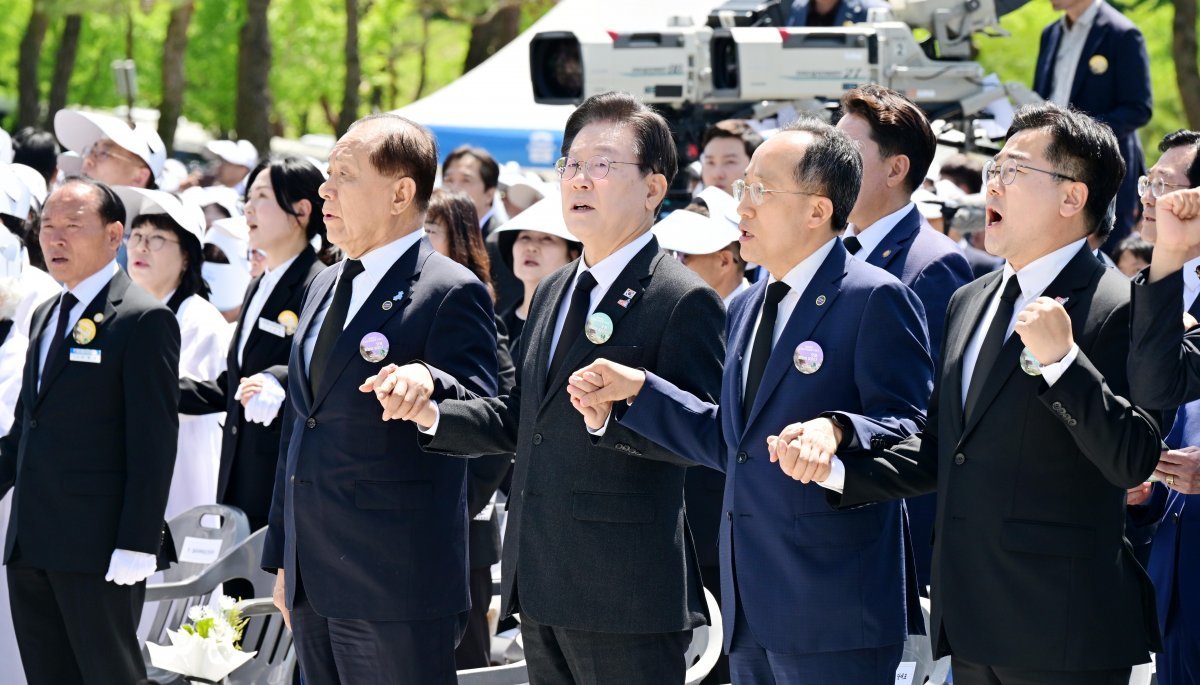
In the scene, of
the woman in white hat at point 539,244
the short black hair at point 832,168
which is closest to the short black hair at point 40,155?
the woman in white hat at point 539,244

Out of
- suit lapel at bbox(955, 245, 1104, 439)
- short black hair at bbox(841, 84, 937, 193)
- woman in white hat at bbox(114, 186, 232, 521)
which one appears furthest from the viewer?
woman in white hat at bbox(114, 186, 232, 521)

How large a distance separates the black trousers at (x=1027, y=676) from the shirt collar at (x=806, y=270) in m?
0.91

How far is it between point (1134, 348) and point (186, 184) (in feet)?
32.8

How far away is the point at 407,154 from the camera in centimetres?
414

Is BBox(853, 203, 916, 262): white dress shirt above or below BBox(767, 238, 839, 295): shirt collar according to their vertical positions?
below

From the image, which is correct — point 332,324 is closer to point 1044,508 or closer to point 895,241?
point 895,241

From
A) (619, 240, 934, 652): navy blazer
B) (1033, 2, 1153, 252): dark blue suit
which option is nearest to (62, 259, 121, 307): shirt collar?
(619, 240, 934, 652): navy blazer

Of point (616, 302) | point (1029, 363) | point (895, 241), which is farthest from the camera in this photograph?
point (895, 241)

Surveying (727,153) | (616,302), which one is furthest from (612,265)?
(727,153)

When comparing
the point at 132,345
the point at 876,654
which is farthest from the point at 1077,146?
the point at 132,345

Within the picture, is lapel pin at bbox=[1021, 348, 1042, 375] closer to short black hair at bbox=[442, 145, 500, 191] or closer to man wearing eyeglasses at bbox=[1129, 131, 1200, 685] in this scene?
man wearing eyeglasses at bbox=[1129, 131, 1200, 685]

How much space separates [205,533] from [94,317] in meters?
0.91

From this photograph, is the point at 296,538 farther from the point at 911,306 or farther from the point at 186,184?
the point at 186,184

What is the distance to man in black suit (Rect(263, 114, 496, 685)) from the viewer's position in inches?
156
